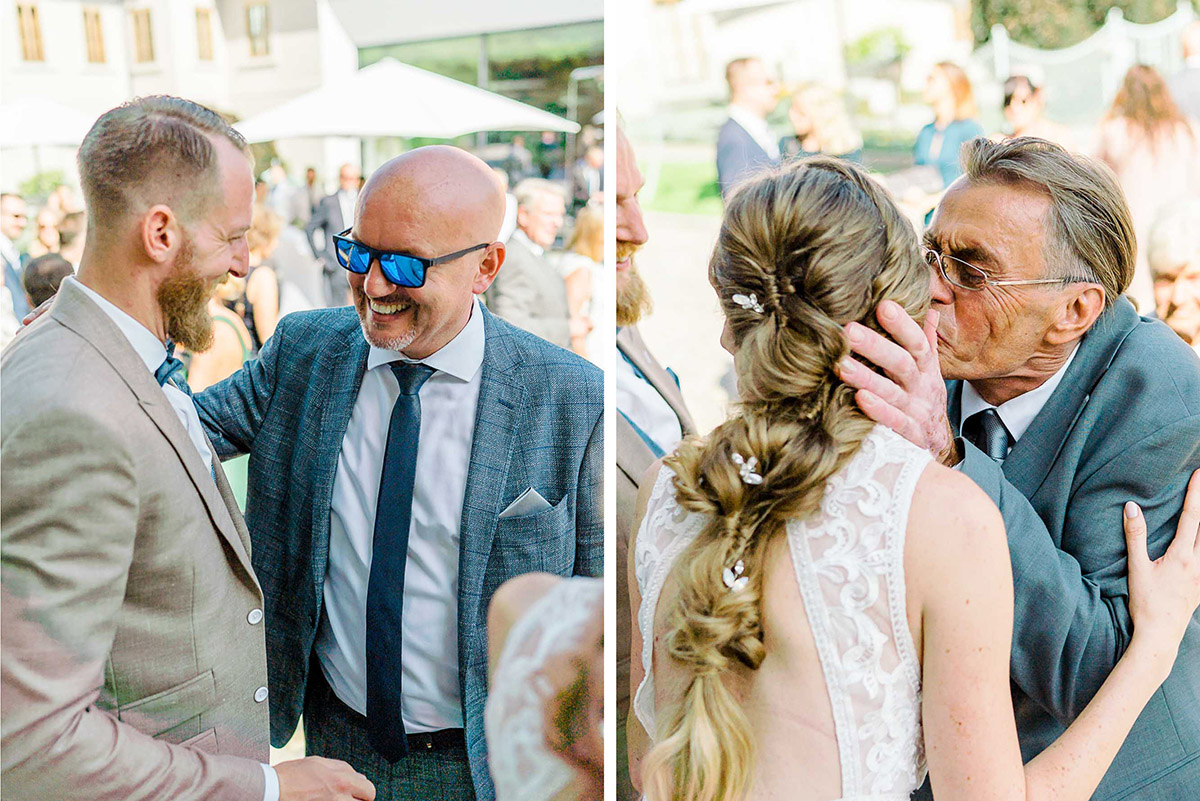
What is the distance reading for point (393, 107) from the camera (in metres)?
1.63

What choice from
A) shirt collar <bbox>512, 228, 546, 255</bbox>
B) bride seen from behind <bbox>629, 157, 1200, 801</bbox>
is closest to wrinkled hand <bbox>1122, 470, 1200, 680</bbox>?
bride seen from behind <bbox>629, 157, 1200, 801</bbox>

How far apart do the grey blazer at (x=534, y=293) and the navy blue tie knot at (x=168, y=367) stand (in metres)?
0.81

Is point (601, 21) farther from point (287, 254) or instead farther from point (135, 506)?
point (135, 506)

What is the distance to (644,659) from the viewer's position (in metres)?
Result: 1.50

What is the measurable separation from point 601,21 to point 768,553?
3.08ft

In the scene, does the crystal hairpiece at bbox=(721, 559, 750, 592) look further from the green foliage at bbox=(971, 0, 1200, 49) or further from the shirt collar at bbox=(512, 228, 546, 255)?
the green foliage at bbox=(971, 0, 1200, 49)

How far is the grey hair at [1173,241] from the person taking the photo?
4523 mm

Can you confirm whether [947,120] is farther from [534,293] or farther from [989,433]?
[989,433]

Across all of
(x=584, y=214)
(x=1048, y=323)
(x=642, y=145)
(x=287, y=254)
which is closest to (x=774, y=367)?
(x=1048, y=323)

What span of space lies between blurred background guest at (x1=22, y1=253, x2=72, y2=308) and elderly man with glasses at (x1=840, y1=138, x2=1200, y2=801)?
116 cm

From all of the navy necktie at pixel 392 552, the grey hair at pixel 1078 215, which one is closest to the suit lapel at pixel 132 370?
the navy necktie at pixel 392 552

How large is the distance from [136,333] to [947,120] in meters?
6.21

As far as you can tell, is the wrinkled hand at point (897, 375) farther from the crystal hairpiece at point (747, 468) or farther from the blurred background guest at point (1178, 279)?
the blurred background guest at point (1178, 279)

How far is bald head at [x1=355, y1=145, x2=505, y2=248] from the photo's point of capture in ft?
5.16
